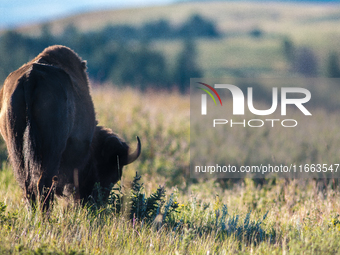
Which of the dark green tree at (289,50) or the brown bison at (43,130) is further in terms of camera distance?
the dark green tree at (289,50)

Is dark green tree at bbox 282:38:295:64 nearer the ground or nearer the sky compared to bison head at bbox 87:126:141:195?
nearer the sky

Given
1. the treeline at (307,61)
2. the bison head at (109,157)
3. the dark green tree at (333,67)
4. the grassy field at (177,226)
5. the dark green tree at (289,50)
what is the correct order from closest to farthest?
the grassy field at (177,226) → the bison head at (109,157) → the dark green tree at (333,67) → the treeline at (307,61) → the dark green tree at (289,50)

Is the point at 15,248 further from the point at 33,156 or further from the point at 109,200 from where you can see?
the point at 109,200

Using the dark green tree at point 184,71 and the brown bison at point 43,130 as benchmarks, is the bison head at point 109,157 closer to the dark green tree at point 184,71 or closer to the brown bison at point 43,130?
the brown bison at point 43,130

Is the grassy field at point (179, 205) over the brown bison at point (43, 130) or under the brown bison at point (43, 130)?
under

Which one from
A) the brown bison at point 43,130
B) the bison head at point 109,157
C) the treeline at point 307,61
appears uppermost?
the treeline at point 307,61

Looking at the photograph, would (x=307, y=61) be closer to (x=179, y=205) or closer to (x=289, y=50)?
(x=289, y=50)

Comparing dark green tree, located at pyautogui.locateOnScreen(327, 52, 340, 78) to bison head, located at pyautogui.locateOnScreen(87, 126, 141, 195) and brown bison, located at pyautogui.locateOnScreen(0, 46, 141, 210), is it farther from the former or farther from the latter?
brown bison, located at pyautogui.locateOnScreen(0, 46, 141, 210)

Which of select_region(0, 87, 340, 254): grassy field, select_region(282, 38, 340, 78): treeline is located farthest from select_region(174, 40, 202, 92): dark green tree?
select_region(0, 87, 340, 254): grassy field

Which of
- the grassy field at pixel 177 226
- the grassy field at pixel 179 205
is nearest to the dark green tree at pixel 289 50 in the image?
the grassy field at pixel 179 205

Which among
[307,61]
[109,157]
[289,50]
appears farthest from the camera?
[289,50]

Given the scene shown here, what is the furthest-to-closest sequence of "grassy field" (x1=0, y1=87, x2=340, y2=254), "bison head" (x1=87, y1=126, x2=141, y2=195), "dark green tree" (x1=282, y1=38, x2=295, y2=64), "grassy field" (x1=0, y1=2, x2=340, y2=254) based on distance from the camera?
"dark green tree" (x1=282, y1=38, x2=295, y2=64)
"bison head" (x1=87, y1=126, x2=141, y2=195)
"grassy field" (x1=0, y1=2, x2=340, y2=254)
"grassy field" (x1=0, y1=87, x2=340, y2=254)

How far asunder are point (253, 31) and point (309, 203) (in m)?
77.6

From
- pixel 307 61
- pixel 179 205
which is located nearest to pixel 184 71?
pixel 307 61
